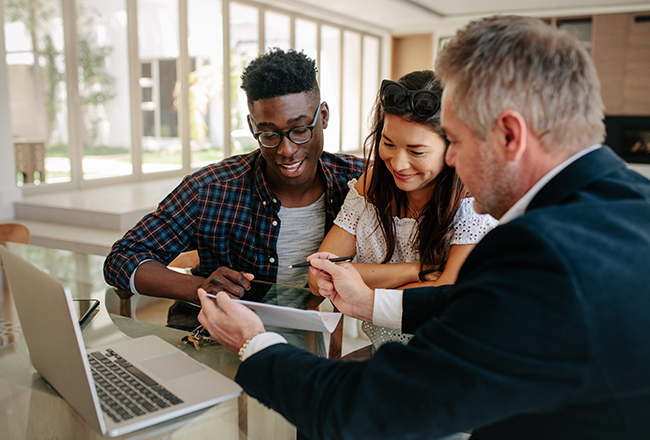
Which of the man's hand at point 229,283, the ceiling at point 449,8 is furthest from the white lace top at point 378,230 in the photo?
the ceiling at point 449,8

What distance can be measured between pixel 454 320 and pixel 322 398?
9.2 inches

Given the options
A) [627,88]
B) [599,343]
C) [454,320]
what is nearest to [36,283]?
[454,320]

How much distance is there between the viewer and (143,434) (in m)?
0.92

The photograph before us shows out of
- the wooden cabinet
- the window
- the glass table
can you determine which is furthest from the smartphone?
the wooden cabinet

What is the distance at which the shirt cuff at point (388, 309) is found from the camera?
1.32 m

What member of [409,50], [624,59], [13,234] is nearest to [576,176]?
[13,234]

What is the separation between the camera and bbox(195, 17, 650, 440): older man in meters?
0.68

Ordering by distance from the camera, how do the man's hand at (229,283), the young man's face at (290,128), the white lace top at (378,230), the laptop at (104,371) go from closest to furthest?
the laptop at (104,371) → the man's hand at (229,283) → the white lace top at (378,230) → the young man's face at (290,128)

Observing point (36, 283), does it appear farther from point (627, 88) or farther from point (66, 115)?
point (627, 88)

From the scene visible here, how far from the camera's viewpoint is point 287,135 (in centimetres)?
182

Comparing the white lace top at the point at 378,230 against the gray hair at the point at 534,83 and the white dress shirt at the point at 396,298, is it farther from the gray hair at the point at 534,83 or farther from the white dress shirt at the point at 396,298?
the gray hair at the point at 534,83

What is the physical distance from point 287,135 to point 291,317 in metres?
0.75

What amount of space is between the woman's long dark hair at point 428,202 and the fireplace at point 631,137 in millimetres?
9363

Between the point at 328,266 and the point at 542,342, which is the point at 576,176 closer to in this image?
the point at 542,342
